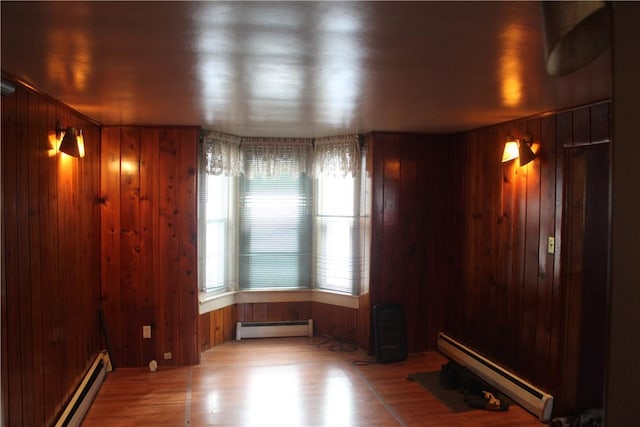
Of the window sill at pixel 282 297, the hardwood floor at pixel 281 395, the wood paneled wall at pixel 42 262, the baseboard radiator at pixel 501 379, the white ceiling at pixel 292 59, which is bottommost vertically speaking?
the hardwood floor at pixel 281 395

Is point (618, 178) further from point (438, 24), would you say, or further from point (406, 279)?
point (406, 279)

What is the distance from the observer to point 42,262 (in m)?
2.61

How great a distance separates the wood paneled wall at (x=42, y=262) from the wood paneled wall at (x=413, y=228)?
8.50ft

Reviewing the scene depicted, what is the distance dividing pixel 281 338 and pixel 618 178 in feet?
16.1

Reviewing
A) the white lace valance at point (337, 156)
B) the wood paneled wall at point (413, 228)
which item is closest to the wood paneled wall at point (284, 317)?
the wood paneled wall at point (413, 228)

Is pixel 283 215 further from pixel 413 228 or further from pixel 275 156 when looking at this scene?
pixel 413 228

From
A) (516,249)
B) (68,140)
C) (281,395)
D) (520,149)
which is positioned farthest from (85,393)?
(520,149)

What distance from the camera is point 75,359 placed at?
3.29 m

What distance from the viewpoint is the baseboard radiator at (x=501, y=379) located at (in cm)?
324

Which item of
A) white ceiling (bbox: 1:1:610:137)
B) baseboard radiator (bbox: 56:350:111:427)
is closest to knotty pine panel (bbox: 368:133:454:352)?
white ceiling (bbox: 1:1:610:137)

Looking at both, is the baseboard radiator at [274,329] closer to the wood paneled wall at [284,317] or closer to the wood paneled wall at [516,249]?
the wood paneled wall at [284,317]

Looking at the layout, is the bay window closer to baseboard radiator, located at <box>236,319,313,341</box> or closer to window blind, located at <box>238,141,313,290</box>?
window blind, located at <box>238,141,313,290</box>

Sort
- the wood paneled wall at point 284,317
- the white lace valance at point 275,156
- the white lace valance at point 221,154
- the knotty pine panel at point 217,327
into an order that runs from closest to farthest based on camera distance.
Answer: the white lace valance at point 221,154
the knotty pine panel at point 217,327
the wood paneled wall at point 284,317
the white lace valance at point 275,156

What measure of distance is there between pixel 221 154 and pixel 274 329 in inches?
80.5
